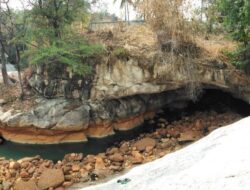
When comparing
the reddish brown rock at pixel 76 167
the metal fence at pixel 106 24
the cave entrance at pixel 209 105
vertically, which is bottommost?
the reddish brown rock at pixel 76 167

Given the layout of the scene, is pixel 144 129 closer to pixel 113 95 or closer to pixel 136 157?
pixel 113 95

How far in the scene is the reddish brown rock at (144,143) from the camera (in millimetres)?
13797

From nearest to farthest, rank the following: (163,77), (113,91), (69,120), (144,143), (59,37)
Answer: (144,143) → (163,77) → (69,120) → (113,91) → (59,37)

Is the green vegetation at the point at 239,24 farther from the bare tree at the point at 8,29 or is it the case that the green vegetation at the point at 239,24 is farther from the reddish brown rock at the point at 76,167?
the bare tree at the point at 8,29

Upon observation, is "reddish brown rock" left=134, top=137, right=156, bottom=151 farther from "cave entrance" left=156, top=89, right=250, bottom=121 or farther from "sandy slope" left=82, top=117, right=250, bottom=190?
"sandy slope" left=82, top=117, right=250, bottom=190

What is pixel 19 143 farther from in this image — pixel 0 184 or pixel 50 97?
pixel 0 184

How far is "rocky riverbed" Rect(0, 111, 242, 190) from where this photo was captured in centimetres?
1161

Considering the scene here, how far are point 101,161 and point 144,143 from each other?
213 centimetres

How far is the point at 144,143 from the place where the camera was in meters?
14.1

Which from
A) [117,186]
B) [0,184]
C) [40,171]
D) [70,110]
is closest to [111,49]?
[70,110]

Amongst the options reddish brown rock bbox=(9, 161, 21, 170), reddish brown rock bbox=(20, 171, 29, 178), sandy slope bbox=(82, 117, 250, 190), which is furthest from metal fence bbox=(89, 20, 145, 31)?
sandy slope bbox=(82, 117, 250, 190)

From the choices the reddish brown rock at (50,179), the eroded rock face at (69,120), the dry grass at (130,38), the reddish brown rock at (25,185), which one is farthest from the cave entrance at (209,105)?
the reddish brown rock at (25,185)

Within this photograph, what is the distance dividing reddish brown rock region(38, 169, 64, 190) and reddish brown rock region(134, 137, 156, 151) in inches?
134

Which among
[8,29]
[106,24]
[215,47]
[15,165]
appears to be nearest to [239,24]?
[215,47]
